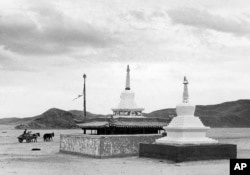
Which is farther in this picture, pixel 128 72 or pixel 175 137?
pixel 128 72

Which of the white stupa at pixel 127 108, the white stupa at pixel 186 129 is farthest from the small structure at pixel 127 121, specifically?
the white stupa at pixel 186 129

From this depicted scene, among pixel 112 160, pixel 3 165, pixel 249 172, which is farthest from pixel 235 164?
pixel 3 165

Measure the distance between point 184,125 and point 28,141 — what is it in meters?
37.3

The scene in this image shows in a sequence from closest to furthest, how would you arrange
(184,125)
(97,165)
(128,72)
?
(97,165), (184,125), (128,72)

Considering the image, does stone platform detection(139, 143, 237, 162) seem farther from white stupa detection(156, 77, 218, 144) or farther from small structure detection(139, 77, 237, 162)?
white stupa detection(156, 77, 218, 144)

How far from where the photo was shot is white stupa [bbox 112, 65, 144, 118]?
1436 inches

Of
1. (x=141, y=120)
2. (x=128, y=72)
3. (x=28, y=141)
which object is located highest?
(x=128, y=72)

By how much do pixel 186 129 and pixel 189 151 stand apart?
1.84m

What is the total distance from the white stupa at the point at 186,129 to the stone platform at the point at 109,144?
379 centimetres

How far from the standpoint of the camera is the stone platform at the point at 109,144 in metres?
32.6

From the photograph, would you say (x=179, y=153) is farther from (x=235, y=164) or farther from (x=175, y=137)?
(x=235, y=164)

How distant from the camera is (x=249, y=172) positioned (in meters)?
18.2

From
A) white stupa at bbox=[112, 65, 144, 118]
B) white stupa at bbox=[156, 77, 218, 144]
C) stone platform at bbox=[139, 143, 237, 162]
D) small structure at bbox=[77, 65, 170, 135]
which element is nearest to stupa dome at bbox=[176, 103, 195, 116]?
white stupa at bbox=[156, 77, 218, 144]

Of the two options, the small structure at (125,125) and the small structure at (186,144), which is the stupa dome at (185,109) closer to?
the small structure at (186,144)
